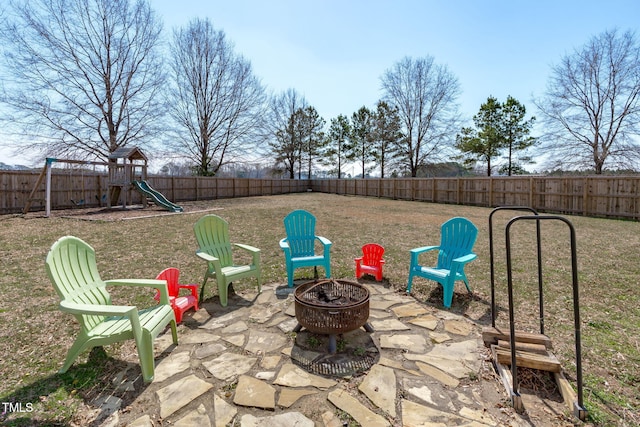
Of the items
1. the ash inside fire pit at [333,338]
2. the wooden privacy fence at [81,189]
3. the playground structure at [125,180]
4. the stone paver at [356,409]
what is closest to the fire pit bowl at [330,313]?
the ash inside fire pit at [333,338]

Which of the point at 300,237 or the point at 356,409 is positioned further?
the point at 300,237

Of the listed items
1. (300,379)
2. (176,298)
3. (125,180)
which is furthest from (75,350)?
(125,180)

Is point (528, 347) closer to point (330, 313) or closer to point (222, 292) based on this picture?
point (330, 313)

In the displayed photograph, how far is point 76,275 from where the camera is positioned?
7.66 feet

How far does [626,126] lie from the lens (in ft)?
58.4

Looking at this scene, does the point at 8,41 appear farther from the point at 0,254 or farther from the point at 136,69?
the point at 0,254

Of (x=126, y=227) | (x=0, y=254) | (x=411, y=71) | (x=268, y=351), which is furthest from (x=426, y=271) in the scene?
(x=411, y=71)

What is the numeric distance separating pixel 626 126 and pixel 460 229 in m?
22.4

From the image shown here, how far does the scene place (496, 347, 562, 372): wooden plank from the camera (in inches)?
84.4

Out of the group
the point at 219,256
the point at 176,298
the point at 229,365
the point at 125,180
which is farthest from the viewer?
the point at 125,180

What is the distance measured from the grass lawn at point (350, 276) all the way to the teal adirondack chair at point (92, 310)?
0.31 metres

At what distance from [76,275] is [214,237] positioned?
1.61 metres

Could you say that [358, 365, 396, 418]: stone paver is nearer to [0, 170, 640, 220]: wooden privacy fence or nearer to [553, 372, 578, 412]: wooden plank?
[553, 372, 578, 412]: wooden plank

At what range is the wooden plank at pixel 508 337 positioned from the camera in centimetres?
241
